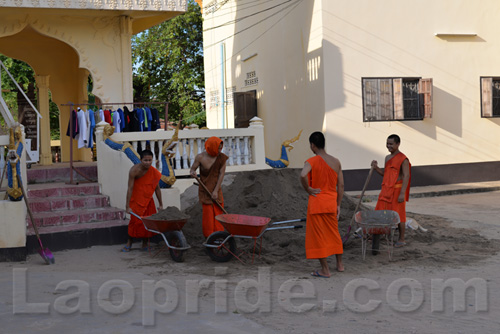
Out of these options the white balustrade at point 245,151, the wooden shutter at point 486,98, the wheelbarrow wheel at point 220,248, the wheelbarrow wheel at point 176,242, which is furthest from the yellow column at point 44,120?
the wooden shutter at point 486,98

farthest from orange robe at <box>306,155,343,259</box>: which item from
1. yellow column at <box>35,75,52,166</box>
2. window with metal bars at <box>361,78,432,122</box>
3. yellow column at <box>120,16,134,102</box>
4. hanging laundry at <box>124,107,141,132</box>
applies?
window with metal bars at <box>361,78,432,122</box>

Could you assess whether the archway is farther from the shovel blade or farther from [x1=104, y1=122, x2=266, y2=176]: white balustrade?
the shovel blade

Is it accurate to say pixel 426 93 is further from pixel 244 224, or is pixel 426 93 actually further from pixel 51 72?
pixel 244 224

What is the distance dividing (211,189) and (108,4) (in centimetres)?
570

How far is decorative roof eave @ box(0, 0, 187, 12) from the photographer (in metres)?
11.4

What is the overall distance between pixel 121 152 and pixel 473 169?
35.5 ft

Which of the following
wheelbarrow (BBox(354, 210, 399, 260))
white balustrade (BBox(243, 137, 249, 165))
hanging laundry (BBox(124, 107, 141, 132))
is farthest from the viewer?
hanging laundry (BBox(124, 107, 141, 132))

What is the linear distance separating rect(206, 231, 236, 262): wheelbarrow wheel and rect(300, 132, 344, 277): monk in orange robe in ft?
4.11

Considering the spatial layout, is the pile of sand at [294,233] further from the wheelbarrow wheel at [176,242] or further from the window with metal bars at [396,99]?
the window with metal bars at [396,99]

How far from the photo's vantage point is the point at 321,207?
6.50 m

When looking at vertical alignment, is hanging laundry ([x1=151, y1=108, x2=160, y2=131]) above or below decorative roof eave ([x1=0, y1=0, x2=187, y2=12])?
below

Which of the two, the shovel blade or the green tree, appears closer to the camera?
the shovel blade

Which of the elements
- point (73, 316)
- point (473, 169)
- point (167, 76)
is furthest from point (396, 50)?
point (167, 76)

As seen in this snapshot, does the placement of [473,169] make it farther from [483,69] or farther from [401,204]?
[401,204]
